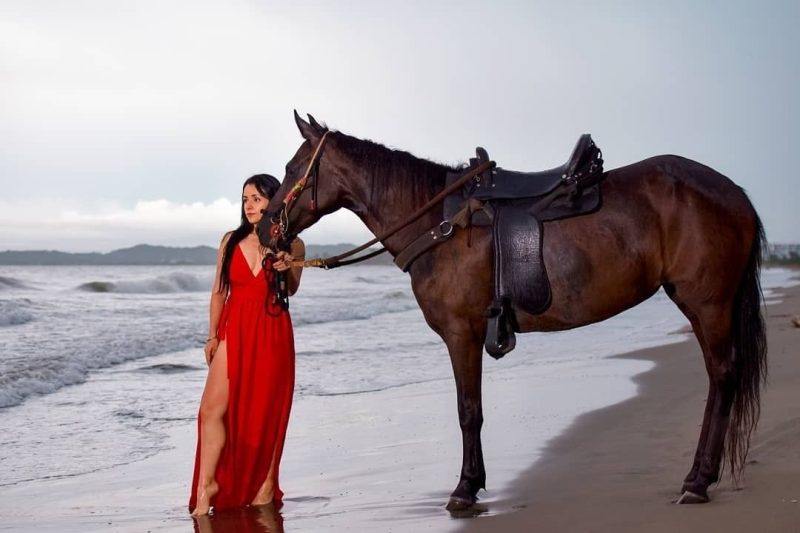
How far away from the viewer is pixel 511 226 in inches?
165

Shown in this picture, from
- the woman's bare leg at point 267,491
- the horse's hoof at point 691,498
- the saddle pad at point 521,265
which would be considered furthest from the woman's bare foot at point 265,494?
the horse's hoof at point 691,498

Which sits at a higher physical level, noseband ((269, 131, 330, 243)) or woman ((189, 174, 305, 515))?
noseband ((269, 131, 330, 243))

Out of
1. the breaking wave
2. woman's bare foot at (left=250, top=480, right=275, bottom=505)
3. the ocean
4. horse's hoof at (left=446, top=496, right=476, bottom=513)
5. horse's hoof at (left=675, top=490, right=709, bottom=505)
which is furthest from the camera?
the breaking wave

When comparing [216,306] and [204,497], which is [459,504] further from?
[216,306]

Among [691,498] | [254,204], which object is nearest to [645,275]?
[691,498]

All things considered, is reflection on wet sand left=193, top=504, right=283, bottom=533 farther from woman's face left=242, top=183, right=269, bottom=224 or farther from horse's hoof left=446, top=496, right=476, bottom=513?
woman's face left=242, top=183, right=269, bottom=224

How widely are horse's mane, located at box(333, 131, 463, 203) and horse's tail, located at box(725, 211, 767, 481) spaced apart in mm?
1497

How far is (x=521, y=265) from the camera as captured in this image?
4145mm

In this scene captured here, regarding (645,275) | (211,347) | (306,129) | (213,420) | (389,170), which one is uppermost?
(306,129)

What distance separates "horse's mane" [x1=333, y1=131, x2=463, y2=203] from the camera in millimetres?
4434

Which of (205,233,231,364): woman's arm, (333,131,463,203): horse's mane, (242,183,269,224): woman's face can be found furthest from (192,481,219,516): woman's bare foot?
(333,131,463,203): horse's mane

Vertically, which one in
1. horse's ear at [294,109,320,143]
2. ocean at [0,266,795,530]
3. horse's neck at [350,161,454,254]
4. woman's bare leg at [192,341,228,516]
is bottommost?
ocean at [0,266,795,530]

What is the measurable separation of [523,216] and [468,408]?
93 centimetres

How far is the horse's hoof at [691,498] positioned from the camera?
160 inches
